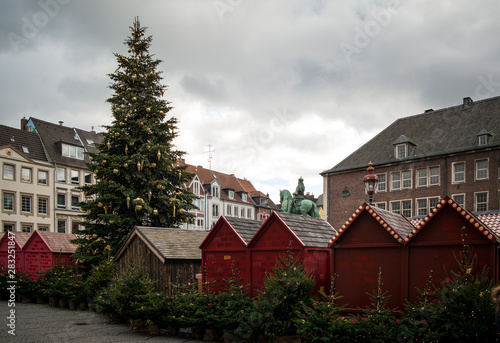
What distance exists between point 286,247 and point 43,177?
39931mm

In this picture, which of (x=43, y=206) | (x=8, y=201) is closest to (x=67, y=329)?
(x=8, y=201)

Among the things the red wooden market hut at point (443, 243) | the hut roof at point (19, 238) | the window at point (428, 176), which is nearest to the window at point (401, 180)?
the window at point (428, 176)

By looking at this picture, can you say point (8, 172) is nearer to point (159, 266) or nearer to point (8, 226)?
point (8, 226)

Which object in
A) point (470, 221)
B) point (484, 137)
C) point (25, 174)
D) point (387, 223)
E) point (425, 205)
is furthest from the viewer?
→ point (25, 174)

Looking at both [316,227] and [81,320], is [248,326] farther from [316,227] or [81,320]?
[81,320]

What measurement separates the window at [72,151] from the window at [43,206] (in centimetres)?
598

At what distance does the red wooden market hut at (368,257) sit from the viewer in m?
12.8

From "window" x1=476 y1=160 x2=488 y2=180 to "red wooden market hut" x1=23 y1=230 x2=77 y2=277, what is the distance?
31298 millimetres

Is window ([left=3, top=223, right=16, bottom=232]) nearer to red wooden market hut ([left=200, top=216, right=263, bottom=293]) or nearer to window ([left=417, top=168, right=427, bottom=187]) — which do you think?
red wooden market hut ([left=200, top=216, right=263, bottom=293])

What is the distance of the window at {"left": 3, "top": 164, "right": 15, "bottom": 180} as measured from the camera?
43438 millimetres

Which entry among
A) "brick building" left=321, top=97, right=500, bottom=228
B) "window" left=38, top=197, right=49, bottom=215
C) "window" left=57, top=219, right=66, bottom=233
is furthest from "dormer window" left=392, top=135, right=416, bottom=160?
"window" left=38, top=197, right=49, bottom=215

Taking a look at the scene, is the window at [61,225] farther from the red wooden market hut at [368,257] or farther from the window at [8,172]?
the red wooden market hut at [368,257]

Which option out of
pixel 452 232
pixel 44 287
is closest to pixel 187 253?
pixel 44 287

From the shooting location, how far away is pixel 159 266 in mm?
18938
